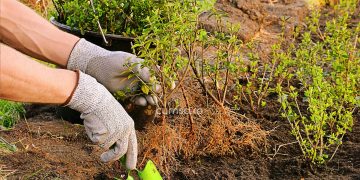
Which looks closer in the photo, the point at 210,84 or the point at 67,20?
the point at 67,20

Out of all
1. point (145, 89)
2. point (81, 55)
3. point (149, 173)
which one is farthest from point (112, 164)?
point (81, 55)

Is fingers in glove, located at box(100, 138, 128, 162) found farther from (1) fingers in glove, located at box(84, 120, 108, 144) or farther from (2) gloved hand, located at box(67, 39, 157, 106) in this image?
(2) gloved hand, located at box(67, 39, 157, 106)

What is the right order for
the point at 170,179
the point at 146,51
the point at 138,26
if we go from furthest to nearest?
the point at 138,26 → the point at 170,179 → the point at 146,51

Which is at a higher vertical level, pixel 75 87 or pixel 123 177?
pixel 75 87

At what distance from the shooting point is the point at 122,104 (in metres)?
3.20

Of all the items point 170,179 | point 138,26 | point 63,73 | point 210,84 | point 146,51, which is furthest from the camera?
point 210,84

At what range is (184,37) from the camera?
2.95m

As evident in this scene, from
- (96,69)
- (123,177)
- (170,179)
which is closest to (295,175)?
(170,179)

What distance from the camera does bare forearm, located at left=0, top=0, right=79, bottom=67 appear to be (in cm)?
283

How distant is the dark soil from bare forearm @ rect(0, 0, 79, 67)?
0.42 metres

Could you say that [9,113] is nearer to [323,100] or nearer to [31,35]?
[31,35]

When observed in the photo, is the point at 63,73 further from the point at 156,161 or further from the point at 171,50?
the point at 156,161

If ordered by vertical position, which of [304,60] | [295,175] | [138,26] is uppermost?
[138,26]

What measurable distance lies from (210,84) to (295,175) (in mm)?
910
